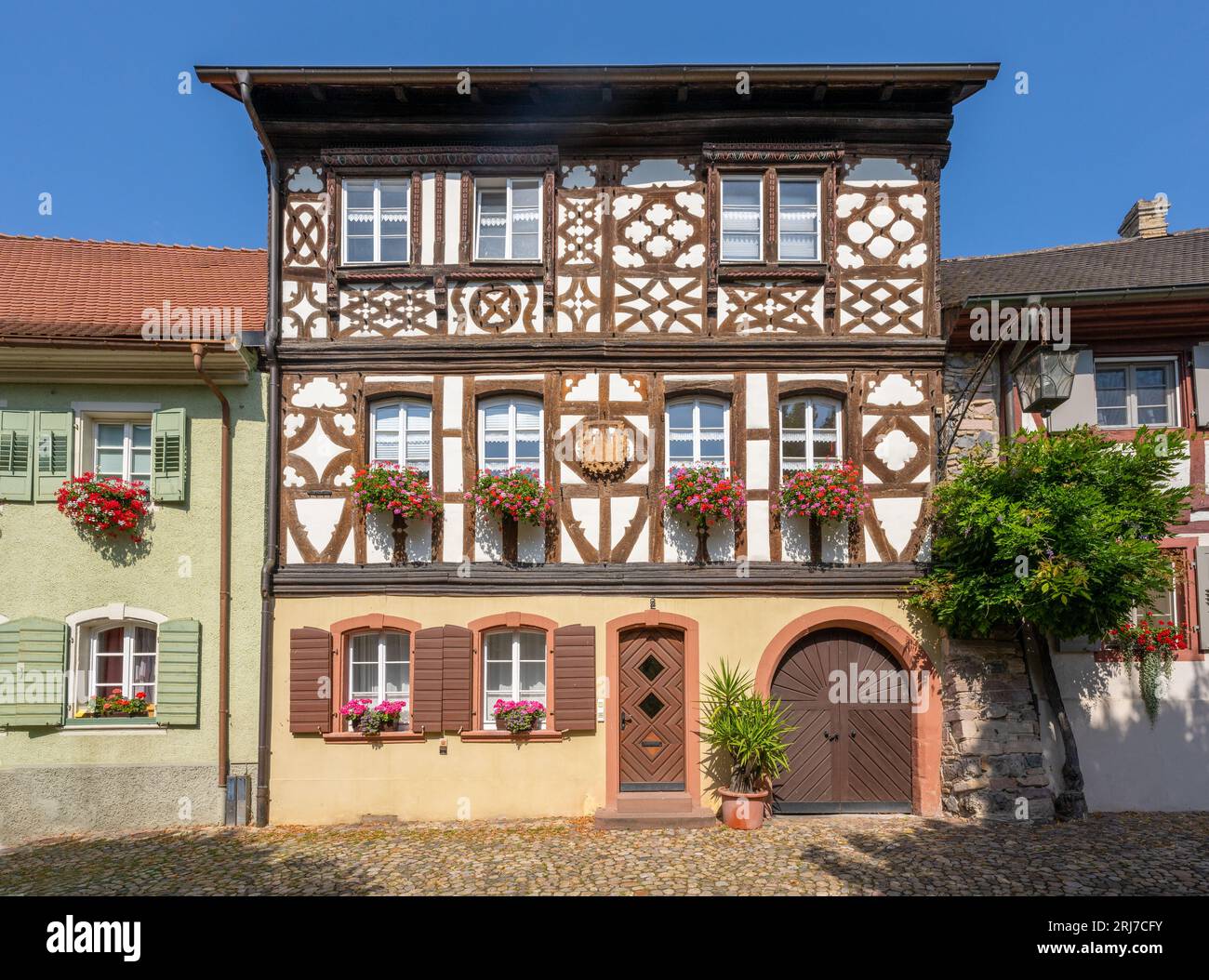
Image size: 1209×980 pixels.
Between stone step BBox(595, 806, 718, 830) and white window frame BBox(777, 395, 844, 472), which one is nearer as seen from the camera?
stone step BBox(595, 806, 718, 830)

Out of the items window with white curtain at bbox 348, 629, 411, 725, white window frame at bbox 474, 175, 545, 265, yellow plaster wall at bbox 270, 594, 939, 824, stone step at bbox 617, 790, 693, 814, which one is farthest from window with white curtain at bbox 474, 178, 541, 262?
stone step at bbox 617, 790, 693, 814

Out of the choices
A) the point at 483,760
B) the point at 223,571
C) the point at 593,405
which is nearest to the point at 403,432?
the point at 593,405

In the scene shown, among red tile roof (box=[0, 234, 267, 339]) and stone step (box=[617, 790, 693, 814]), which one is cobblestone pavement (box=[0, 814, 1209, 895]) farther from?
red tile roof (box=[0, 234, 267, 339])

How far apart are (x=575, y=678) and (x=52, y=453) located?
22.9 feet

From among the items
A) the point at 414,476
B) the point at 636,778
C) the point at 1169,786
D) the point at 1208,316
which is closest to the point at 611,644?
the point at 636,778

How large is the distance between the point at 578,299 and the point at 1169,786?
372 inches

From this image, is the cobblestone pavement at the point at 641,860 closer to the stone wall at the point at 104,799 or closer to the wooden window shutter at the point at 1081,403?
the stone wall at the point at 104,799

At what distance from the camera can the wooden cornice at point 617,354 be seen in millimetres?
9078

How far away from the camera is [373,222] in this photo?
9.41 meters

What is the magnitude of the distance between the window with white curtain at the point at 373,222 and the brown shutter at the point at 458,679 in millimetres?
4872

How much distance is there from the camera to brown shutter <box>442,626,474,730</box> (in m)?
8.75

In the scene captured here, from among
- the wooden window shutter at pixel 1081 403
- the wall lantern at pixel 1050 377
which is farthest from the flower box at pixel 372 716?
the wooden window shutter at pixel 1081 403

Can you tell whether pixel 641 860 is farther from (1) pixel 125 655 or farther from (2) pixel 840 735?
(1) pixel 125 655

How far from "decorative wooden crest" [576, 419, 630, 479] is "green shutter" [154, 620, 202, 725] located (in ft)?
16.9
